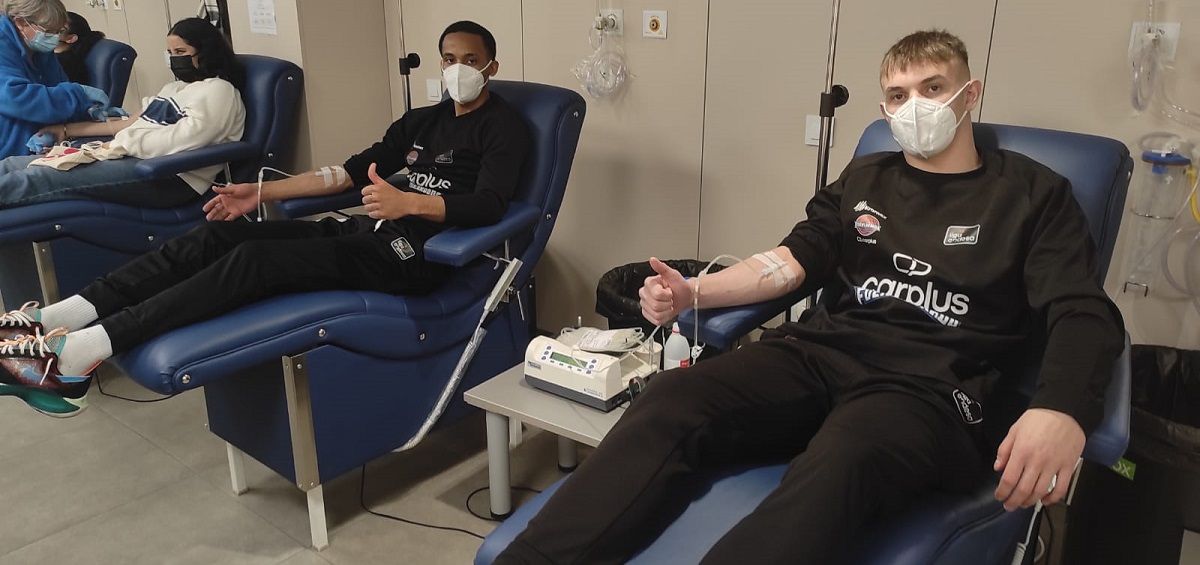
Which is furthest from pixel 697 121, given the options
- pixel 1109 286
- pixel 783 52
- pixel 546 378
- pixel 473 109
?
pixel 1109 286

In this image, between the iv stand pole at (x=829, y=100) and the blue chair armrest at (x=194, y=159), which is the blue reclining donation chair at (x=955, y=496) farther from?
the blue chair armrest at (x=194, y=159)

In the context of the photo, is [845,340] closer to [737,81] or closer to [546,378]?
[546,378]

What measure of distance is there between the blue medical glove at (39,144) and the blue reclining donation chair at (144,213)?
51 centimetres

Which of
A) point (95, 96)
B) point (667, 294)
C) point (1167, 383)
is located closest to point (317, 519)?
point (667, 294)

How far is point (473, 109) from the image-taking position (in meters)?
2.40

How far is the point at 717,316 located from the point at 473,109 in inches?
44.3

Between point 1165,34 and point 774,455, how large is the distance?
120 centimetres

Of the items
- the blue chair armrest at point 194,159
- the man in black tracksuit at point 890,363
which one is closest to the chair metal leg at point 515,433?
the man in black tracksuit at point 890,363

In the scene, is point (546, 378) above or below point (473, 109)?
below

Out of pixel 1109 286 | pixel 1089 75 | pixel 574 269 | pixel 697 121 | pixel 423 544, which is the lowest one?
pixel 423 544

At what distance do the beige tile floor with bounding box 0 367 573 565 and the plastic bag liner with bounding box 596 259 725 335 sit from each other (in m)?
0.43

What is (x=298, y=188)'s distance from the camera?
8.07 feet

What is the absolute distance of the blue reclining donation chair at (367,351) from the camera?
1.85 metres

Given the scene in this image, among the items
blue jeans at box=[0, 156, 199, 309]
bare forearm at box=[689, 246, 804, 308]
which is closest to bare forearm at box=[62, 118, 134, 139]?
blue jeans at box=[0, 156, 199, 309]
